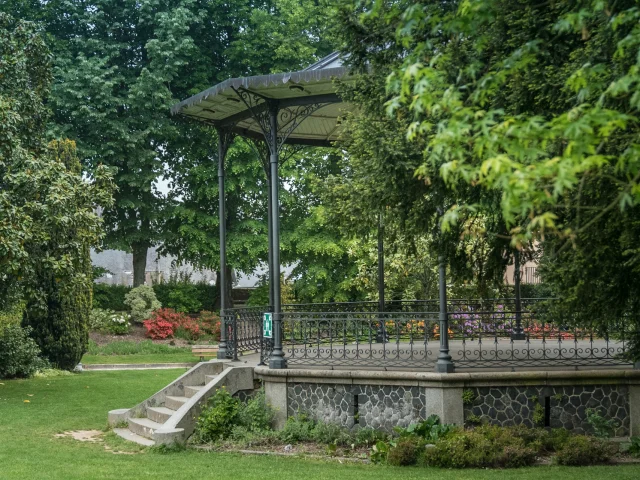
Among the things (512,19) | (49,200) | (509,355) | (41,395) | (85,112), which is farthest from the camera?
(85,112)

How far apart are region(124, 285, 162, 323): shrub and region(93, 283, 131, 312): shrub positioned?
0.55 m

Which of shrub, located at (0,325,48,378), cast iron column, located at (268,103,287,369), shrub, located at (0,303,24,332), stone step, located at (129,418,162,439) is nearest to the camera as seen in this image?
stone step, located at (129,418,162,439)

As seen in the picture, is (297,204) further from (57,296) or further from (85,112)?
(57,296)

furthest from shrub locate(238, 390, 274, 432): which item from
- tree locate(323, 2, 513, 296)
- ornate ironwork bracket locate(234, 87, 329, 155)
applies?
ornate ironwork bracket locate(234, 87, 329, 155)

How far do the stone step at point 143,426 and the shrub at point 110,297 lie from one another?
715 inches

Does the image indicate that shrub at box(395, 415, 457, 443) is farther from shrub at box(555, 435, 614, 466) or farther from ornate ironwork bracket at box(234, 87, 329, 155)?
ornate ironwork bracket at box(234, 87, 329, 155)

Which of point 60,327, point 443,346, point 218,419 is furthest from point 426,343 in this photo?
point 60,327

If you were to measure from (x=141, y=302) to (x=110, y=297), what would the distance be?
5.92 feet

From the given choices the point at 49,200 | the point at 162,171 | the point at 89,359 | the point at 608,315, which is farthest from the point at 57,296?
the point at 608,315

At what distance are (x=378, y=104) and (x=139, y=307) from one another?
71.3ft

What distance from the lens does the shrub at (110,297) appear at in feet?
100

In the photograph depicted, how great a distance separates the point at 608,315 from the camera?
29.5 ft

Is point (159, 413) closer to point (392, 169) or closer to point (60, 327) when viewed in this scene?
point (392, 169)

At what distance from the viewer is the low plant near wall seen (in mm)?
10016
